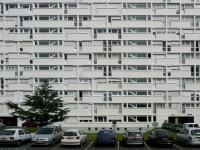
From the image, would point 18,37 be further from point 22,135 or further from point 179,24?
point 22,135

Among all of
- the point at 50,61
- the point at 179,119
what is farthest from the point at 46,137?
the point at 179,119

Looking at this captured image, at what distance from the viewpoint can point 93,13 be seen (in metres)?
87.7

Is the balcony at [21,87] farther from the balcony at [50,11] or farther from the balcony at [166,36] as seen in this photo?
the balcony at [166,36]

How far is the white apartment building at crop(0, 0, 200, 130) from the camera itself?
85312mm

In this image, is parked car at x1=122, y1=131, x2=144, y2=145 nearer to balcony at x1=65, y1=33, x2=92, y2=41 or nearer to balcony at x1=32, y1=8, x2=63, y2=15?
balcony at x1=65, y1=33, x2=92, y2=41

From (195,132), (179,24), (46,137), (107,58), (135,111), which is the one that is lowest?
(135,111)

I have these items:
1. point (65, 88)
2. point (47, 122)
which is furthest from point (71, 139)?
point (65, 88)

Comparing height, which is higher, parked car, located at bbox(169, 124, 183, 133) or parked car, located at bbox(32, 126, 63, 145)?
parked car, located at bbox(32, 126, 63, 145)

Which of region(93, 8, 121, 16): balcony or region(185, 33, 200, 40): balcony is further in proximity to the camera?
region(93, 8, 121, 16): balcony

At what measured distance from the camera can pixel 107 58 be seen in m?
86.0

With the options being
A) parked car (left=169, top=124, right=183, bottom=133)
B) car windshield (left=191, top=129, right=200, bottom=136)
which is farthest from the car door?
parked car (left=169, top=124, right=183, bottom=133)

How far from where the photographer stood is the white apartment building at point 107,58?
280 feet

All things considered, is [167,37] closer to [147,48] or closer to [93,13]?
[147,48]

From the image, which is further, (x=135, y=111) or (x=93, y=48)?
(x=93, y=48)
